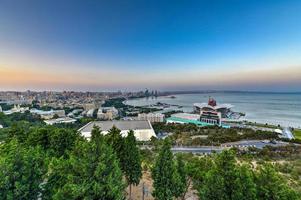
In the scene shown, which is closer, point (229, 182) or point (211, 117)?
point (229, 182)

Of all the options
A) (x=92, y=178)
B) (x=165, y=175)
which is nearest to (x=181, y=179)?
(x=165, y=175)

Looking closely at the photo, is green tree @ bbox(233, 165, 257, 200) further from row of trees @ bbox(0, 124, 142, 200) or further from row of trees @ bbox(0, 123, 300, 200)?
row of trees @ bbox(0, 124, 142, 200)

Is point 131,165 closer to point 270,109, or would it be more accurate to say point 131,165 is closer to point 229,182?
point 229,182

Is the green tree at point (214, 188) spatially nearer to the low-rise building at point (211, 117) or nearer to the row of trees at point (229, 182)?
the row of trees at point (229, 182)

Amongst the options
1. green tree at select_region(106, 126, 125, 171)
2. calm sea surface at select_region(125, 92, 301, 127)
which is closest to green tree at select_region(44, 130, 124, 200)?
green tree at select_region(106, 126, 125, 171)

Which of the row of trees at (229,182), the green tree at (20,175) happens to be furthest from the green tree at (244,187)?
the green tree at (20,175)

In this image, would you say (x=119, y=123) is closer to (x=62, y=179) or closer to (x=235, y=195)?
(x=62, y=179)
